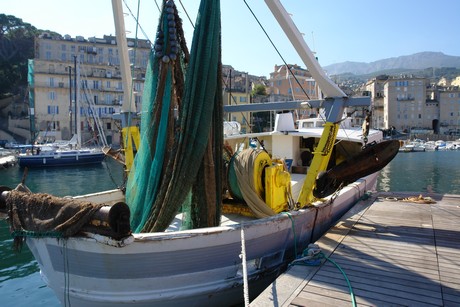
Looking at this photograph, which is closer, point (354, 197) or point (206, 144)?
point (206, 144)

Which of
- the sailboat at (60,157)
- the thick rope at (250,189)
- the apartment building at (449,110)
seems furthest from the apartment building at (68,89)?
the apartment building at (449,110)

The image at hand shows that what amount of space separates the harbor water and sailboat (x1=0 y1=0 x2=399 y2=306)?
1.44 meters

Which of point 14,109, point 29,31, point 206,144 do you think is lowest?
point 206,144

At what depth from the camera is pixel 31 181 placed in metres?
29.0

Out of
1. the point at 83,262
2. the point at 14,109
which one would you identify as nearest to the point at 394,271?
the point at 83,262

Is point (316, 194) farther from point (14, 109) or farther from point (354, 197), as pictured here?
point (14, 109)

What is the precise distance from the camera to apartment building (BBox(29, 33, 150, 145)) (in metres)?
58.4

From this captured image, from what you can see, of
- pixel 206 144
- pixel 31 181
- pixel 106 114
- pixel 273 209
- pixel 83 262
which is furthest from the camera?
pixel 106 114

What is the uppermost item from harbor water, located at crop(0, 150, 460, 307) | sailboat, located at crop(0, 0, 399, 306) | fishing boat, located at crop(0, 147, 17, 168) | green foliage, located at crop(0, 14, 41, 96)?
green foliage, located at crop(0, 14, 41, 96)

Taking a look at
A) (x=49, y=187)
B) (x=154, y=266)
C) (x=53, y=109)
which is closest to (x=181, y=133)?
(x=154, y=266)

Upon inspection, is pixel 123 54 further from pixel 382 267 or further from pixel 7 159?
pixel 7 159

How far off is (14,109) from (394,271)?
73426 mm

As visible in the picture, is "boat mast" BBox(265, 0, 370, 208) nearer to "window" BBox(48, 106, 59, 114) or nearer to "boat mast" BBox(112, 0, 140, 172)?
"boat mast" BBox(112, 0, 140, 172)

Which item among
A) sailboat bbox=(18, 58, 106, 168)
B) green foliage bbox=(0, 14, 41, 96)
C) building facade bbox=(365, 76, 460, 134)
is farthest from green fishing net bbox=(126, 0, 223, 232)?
building facade bbox=(365, 76, 460, 134)
